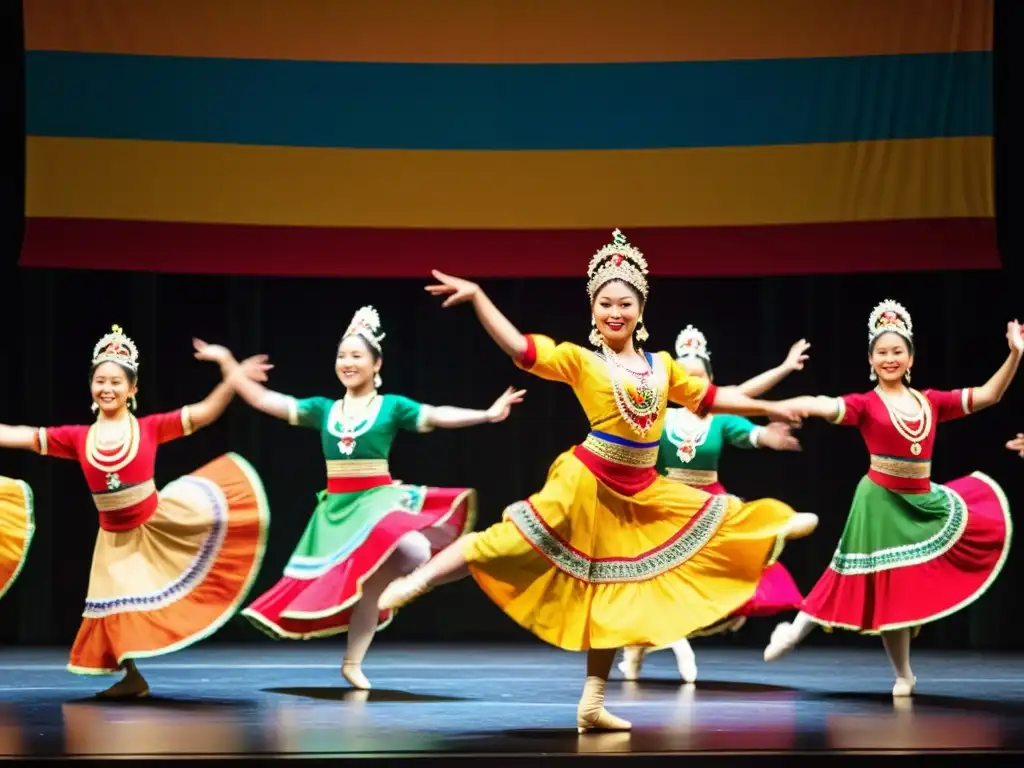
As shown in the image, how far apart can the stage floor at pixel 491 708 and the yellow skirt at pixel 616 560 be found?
0.30m

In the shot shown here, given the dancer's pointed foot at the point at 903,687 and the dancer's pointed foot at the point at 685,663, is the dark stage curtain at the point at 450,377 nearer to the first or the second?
the dancer's pointed foot at the point at 685,663

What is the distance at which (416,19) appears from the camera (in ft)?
23.1

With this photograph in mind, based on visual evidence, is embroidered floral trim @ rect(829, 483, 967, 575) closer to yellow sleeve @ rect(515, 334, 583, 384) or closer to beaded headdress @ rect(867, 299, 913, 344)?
beaded headdress @ rect(867, 299, 913, 344)

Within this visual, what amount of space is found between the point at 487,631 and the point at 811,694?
106 inches

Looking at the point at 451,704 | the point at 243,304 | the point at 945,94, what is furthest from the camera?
the point at 243,304

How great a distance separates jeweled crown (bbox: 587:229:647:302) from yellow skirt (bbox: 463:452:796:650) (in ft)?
1.70

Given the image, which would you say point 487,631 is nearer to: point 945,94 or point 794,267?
point 794,267

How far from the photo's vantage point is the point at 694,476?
20.2 ft

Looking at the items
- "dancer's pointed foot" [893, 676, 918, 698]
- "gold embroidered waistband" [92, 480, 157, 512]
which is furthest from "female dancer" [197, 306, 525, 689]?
"dancer's pointed foot" [893, 676, 918, 698]

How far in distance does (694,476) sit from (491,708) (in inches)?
66.5

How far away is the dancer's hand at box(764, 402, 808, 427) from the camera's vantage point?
4.34m

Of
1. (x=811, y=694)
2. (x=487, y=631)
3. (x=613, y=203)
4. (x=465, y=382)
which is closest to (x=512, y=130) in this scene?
(x=613, y=203)

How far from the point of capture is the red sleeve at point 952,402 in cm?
542

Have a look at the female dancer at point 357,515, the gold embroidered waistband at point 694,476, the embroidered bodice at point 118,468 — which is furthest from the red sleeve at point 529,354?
the gold embroidered waistband at point 694,476
